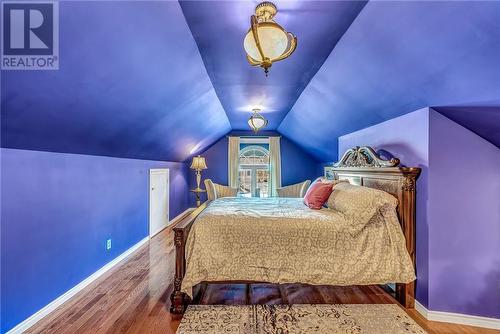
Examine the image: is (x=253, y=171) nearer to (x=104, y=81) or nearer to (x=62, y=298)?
(x=62, y=298)

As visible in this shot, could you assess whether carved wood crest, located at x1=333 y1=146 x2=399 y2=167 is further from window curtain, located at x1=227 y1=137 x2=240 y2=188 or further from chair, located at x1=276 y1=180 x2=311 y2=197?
window curtain, located at x1=227 y1=137 x2=240 y2=188

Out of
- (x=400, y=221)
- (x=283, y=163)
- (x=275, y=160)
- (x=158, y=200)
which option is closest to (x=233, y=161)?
(x=275, y=160)

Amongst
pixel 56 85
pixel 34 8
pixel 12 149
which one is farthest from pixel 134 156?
pixel 34 8

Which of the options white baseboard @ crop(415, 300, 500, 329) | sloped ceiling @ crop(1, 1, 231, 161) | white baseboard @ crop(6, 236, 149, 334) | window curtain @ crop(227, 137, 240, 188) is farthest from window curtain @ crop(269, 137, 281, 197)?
white baseboard @ crop(415, 300, 500, 329)

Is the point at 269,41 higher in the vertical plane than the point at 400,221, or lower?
higher

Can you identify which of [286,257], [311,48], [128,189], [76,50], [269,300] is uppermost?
[311,48]

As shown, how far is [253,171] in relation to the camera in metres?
6.96

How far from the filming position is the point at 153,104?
2.65 meters

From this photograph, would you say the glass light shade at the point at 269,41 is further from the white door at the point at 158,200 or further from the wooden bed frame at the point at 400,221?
the white door at the point at 158,200

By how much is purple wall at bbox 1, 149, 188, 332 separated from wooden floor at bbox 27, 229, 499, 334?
23cm

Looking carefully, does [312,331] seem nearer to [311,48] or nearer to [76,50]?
[311,48]

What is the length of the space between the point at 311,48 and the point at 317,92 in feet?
3.35

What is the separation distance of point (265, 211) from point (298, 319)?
103 centimetres

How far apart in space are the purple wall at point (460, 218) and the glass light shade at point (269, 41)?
1476mm
